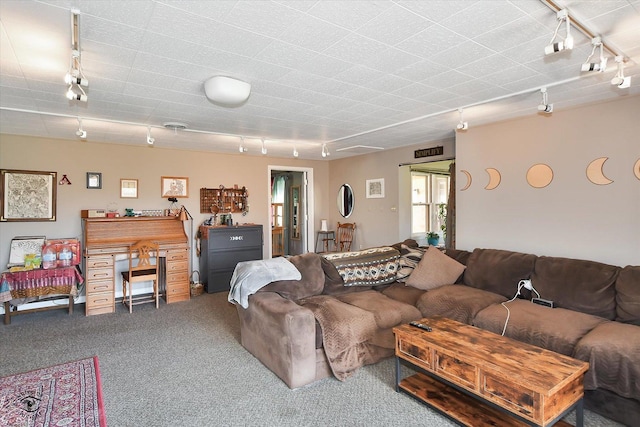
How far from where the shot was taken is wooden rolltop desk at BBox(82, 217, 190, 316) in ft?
14.8

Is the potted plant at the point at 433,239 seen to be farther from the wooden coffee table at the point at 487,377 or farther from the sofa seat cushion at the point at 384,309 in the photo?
the wooden coffee table at the point at 487,377

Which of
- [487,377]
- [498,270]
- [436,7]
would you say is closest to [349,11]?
[436,7]

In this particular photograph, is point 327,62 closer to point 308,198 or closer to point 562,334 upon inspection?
point 562,334

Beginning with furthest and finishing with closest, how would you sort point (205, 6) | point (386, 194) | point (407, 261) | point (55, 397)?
point (386, 194), point (407, 261), point (55, 397), point (205, 6)

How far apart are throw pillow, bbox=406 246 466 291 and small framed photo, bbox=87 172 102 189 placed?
187 inches

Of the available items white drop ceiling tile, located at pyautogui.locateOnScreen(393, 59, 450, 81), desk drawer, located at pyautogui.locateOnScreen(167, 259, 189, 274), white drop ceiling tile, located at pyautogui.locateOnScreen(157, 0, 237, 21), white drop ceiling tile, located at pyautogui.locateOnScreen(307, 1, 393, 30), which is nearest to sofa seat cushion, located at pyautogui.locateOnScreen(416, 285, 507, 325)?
white drop ceiling tile, located at pyautogui.locateOnScreen(393, 59, 450, 81)

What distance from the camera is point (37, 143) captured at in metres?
4.77

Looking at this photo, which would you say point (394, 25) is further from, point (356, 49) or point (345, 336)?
point (345, 336)

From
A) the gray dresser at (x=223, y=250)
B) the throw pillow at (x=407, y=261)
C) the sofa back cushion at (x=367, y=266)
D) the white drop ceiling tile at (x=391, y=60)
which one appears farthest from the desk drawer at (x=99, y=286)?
the white drop ceiling tile at (x=391, y=60)

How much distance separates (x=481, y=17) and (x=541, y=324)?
2264 mm

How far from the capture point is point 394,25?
1937 millimetres

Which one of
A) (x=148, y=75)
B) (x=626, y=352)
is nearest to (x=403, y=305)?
(x=626, y=352)

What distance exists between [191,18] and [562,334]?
322cm

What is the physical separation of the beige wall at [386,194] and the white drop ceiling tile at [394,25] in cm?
345
